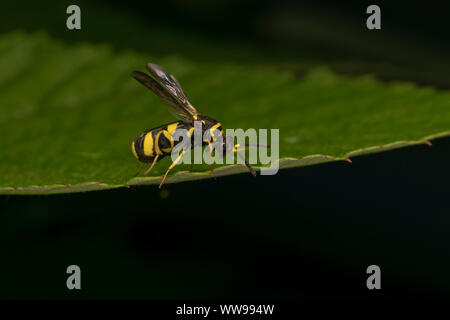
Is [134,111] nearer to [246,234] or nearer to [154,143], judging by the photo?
[154,143]

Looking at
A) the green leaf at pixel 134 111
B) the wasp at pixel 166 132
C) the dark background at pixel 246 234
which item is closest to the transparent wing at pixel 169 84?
the wasp at pixel 166 132

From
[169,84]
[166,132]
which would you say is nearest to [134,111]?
[169,84]

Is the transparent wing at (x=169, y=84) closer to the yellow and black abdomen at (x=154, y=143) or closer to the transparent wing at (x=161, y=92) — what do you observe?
the transparent wing at (x=161, y=92)

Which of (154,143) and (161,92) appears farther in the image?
(154,143)

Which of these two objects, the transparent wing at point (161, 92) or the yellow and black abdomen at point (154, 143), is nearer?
the transparent wing at point (161, 92)

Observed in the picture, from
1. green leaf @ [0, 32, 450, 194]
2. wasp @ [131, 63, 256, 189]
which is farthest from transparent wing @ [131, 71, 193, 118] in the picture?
green leaf @ [0, 32, 450, 194]
